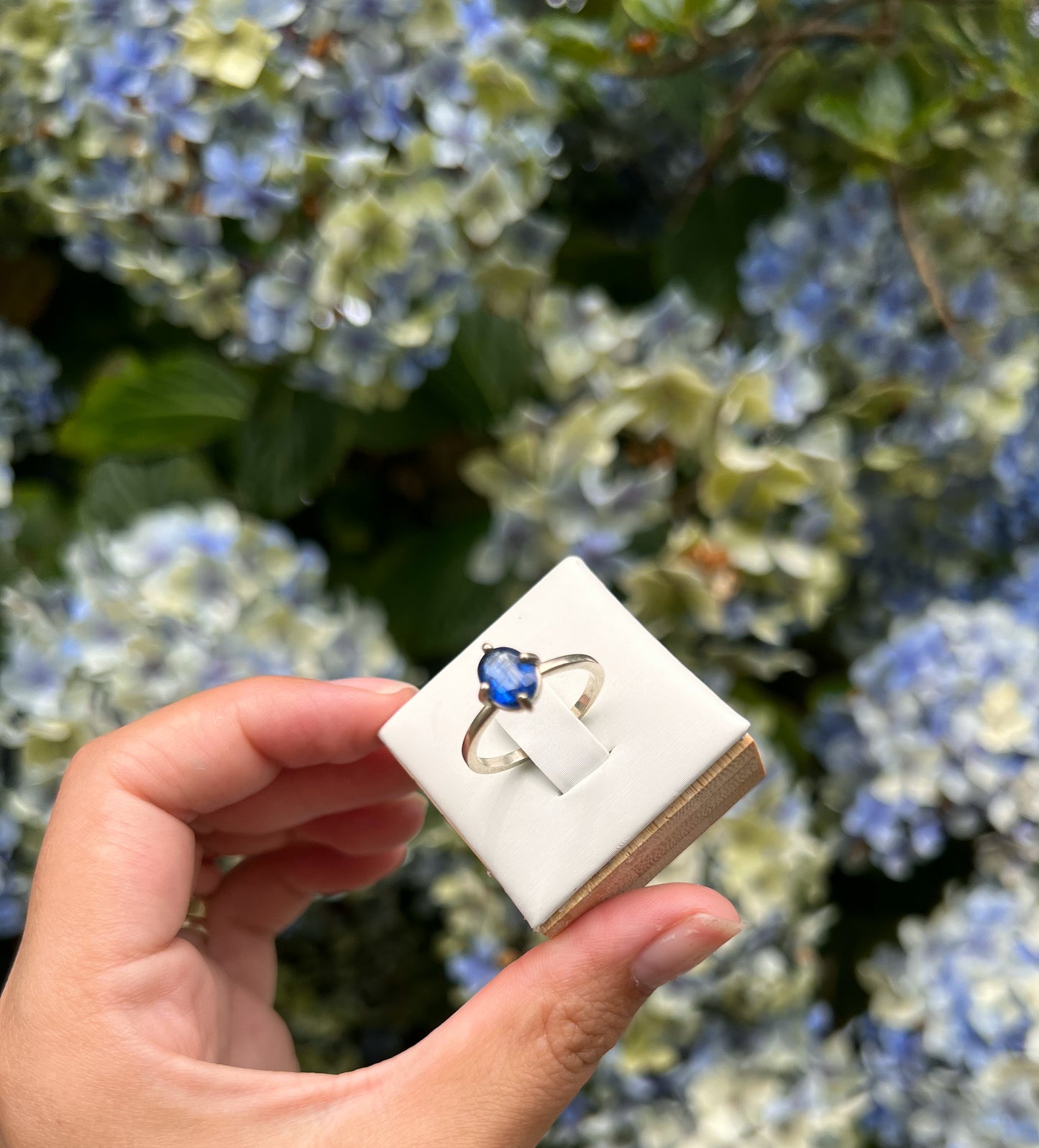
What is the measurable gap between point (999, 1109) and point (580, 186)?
974 millimetres

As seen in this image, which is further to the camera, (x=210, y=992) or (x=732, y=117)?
(x=732, y=117)

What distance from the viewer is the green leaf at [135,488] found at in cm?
84

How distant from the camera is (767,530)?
2.64ft

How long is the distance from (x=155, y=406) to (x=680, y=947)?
658 mm

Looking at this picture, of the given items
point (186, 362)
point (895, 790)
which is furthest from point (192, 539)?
point (895, 790)

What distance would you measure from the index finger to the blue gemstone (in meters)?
0.17

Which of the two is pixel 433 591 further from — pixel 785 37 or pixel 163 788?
pixel 785 37

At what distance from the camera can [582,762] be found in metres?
0.51

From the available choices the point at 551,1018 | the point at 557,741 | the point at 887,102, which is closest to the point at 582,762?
the point at 557,741

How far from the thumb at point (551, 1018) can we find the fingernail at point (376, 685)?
20cm

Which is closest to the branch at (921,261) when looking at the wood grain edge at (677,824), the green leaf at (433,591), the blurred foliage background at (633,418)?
the blurred foliage background at (633,418)

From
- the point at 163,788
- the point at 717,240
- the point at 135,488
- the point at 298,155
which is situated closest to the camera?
the point at 163,788

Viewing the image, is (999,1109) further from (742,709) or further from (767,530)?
(767,530)

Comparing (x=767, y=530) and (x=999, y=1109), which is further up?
(x=767, y=530)
